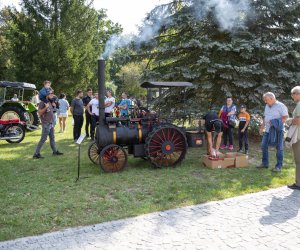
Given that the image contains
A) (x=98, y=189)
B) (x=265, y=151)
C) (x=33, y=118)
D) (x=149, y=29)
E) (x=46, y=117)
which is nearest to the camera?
(x=98, y=189)

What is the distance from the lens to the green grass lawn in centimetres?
468

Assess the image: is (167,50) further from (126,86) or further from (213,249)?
(126,86)

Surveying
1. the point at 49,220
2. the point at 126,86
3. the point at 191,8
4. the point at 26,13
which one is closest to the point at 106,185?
the point at 49,220

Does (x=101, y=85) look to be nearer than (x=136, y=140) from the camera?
Yes

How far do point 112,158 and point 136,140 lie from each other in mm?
683

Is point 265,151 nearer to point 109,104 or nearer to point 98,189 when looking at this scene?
point 98,189

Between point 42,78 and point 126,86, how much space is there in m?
19.3

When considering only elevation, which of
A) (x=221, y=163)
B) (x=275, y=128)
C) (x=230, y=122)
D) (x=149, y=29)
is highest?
(x=149, y=29)

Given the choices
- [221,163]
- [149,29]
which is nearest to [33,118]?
[149,29]

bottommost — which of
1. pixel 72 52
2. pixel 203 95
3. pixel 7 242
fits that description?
pixel 7 242

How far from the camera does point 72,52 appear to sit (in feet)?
80.3

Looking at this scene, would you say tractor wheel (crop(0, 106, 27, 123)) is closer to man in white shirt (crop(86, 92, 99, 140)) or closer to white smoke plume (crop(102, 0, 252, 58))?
man in white shirt (crop(86, 92, 99, 140))

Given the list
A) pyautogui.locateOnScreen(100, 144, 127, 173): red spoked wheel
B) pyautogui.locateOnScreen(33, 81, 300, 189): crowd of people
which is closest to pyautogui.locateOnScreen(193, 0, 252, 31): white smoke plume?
pyautogui.locateOnScreen(33, 81, 300, 189): crowd of people

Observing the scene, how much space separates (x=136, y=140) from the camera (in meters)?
7.38
